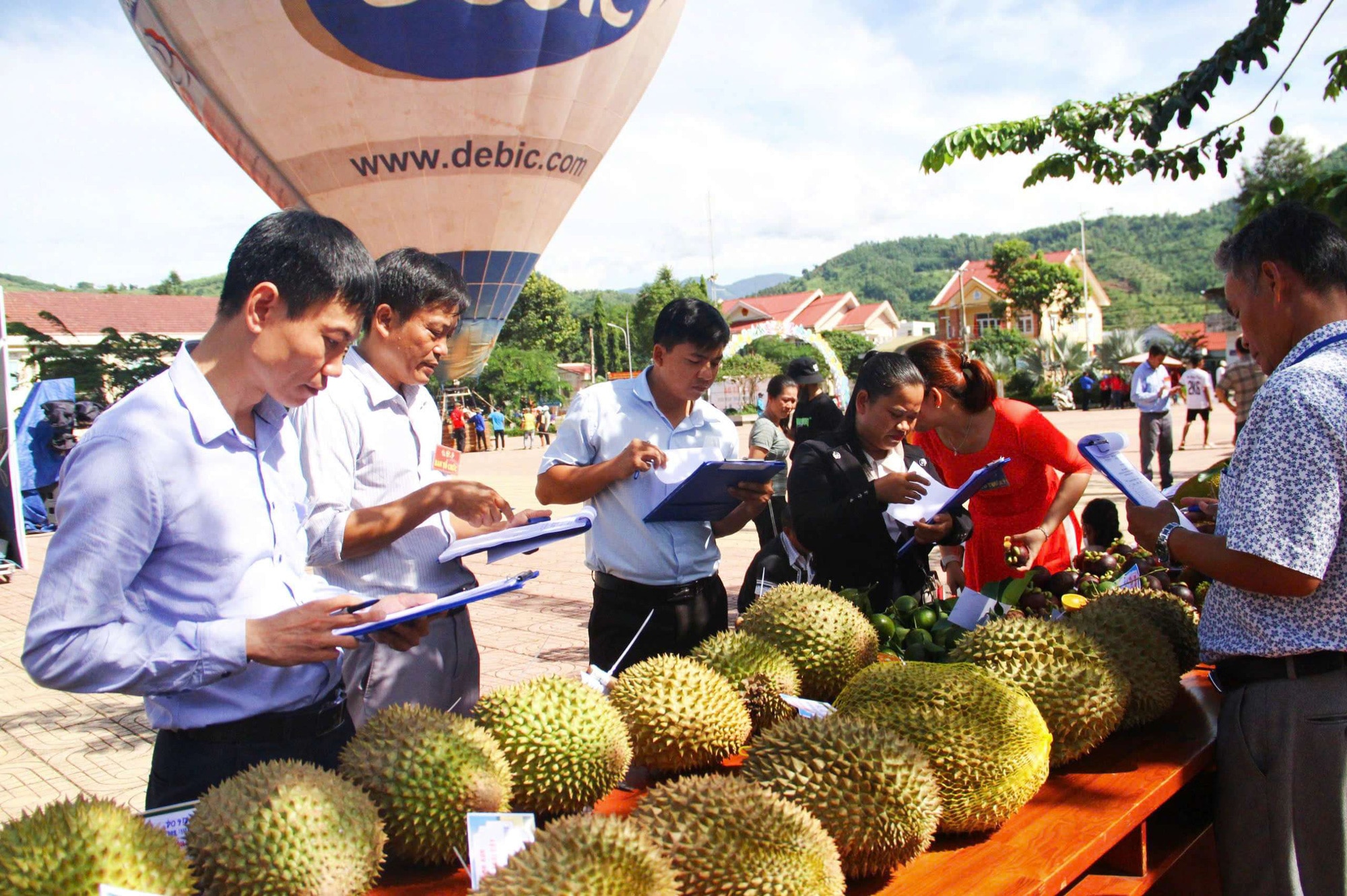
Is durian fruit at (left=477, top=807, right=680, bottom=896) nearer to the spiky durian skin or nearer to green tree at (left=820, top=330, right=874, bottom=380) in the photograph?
the spiky durian skin

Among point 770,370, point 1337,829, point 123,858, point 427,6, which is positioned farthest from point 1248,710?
point 770,370

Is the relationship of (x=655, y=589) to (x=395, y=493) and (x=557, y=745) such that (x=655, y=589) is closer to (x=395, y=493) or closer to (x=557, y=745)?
(x=395, y=493)

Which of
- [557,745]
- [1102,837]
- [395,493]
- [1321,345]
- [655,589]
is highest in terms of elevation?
[1321,345]

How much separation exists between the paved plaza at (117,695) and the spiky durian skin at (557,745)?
3.11ft

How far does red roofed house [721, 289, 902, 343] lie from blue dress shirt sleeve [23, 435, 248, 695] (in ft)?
291

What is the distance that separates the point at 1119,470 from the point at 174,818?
8.00 feet

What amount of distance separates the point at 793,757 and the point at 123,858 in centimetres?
115

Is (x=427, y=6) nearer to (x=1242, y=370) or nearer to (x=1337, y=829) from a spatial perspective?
(x=1242, y=370)

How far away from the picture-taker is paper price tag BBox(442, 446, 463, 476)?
11.0 feet

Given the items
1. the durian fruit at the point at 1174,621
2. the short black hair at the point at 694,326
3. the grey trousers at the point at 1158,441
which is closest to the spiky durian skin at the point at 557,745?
the durian fruit at the point at 1174,621

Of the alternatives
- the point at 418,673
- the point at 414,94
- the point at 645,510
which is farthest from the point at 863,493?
the point at 414,94

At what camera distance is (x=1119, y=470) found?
104 inches

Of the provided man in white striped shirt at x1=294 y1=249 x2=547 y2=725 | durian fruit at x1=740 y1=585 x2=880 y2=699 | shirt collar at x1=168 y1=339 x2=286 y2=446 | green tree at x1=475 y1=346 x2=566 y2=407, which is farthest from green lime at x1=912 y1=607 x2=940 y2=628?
green tree at x1=475 y1=346 x2=566 y2=407

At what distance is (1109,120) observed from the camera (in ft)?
24.6
